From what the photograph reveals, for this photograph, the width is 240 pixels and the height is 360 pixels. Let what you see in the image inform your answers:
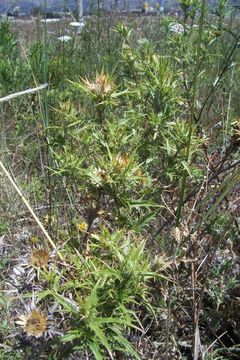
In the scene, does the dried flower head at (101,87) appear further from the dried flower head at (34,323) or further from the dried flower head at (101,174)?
the dried flower head at (34,323)

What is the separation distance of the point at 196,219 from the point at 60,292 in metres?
0.55

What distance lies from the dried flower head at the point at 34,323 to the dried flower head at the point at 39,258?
0.09m

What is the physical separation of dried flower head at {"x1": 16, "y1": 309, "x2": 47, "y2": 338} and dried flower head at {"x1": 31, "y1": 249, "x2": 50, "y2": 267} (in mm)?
90

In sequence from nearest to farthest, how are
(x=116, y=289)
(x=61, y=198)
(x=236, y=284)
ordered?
(x=116, y=289) → (x=236, y=284) → (x=61, y=198)

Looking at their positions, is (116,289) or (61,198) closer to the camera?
(116,289)

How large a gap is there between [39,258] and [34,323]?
0.12 m

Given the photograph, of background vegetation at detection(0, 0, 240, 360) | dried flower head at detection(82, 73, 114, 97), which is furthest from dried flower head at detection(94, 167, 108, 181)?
dried flower head at detection(82, 73, 114, 97)

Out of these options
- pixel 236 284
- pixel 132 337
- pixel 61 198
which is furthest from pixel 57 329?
pixel 61 198

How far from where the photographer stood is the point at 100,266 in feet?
3.75

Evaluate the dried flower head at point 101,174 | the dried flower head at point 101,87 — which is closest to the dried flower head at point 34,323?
the dried flower head at point 101,174

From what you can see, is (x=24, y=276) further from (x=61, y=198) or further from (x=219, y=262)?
(x=61, y=198)

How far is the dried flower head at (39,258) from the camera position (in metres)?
1.10

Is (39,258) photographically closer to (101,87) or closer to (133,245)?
(133,245)

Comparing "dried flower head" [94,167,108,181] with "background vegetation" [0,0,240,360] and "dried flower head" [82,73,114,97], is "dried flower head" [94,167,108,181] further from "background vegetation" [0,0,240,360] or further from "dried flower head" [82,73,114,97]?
"dried flower head" [82,73,114,97]
